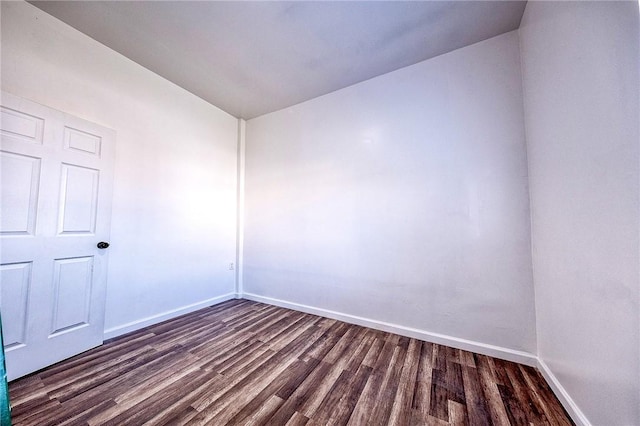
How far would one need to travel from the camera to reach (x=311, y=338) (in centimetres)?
227

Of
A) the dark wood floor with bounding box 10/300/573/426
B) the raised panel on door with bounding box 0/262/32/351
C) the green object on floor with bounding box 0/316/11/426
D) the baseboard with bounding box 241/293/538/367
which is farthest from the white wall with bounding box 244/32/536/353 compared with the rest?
the green object on floor with bounding box 0/316/11/426

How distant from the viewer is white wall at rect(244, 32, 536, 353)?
77.5 inches

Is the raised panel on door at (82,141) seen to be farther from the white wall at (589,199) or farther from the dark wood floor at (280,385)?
the white wall at (589,199)

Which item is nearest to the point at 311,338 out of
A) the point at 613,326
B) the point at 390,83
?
the point at 613,326

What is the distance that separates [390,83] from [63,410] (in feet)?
12.4

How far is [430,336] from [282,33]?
3220 millimetres

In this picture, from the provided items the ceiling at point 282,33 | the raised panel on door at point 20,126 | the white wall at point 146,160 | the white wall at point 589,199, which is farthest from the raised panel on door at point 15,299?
the white wall at point 589,199

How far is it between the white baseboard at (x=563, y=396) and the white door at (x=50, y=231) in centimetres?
360

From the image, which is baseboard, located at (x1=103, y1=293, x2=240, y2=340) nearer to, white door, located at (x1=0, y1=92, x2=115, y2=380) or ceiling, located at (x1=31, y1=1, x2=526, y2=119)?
white door, located at (x1=0, y1=92, x2=115, y2=380)

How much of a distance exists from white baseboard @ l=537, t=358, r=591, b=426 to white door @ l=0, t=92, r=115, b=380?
3.60 m

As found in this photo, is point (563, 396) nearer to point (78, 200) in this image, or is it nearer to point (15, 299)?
point (15, 299)

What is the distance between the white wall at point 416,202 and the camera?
1970 millimetres

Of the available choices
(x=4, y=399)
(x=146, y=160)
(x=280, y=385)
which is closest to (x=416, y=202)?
(x=280, y=385)

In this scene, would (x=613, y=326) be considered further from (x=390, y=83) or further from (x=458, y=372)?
(x=390, y=83)
